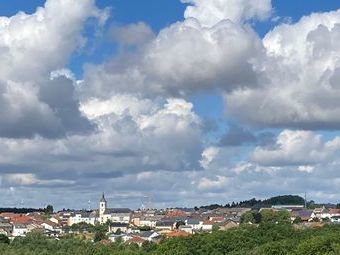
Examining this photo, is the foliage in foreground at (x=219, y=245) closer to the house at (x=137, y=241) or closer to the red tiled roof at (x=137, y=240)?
the house at (x=137, y=241)

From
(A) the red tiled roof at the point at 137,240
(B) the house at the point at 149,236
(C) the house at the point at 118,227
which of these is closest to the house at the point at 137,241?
(A) the red tiled roof at the point at 137,240

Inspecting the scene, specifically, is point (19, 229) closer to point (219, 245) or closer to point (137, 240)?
point (137, 240)

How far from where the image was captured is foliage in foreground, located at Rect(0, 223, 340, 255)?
296 feet

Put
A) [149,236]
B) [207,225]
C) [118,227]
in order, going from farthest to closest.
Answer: [207,225]
[118,227]
[149,236]

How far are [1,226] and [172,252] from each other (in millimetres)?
107517

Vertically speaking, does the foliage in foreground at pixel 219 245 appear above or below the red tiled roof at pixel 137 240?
below

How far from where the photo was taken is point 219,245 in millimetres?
103625

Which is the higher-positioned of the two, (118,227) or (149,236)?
(118,227)

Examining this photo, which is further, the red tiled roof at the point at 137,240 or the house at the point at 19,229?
the house at the point at 19,229

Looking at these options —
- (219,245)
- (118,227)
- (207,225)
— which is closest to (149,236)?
(118,227)

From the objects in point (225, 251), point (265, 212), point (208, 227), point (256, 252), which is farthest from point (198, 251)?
point (208, 227)

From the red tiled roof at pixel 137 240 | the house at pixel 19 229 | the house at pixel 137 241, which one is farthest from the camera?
the house at pixel 19 229

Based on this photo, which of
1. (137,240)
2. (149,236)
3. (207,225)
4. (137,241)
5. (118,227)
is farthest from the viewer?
(207,225)

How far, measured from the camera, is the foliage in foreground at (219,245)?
9031 centimetres
